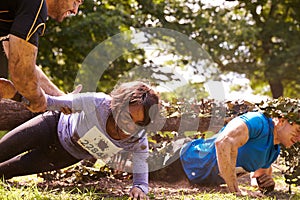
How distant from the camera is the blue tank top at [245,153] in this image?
3.78 metres

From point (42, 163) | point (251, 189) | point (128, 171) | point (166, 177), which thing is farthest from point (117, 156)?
point (251, 189)

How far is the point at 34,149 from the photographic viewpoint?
3.87 meters

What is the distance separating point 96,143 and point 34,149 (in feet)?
1.73

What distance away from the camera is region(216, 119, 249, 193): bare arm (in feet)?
11.8

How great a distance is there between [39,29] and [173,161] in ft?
9.10

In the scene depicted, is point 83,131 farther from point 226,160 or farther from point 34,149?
point 226,160

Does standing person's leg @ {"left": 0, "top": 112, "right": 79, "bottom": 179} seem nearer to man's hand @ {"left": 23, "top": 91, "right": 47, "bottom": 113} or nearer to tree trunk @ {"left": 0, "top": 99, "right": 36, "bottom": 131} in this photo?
tree trunk @ {"left": 0, "top": 99, "right": 36, "bottom": 131}

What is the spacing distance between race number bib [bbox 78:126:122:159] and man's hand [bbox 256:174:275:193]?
4.09ft

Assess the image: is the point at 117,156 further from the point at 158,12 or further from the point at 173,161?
the point at 158,12

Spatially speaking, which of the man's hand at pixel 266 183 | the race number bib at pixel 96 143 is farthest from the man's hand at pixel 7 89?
the man's hand at pixel 266 183

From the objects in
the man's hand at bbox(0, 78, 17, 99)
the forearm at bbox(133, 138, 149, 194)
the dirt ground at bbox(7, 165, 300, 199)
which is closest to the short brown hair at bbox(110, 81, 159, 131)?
the forearm at bbox(133, 138, 149, 194)

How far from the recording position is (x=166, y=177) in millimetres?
4758

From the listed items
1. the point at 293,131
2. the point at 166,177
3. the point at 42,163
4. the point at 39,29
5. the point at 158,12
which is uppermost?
the point at 158,12

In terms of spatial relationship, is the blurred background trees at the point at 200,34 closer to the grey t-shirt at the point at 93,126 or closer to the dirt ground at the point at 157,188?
the dirt ground at the point at 157,188
